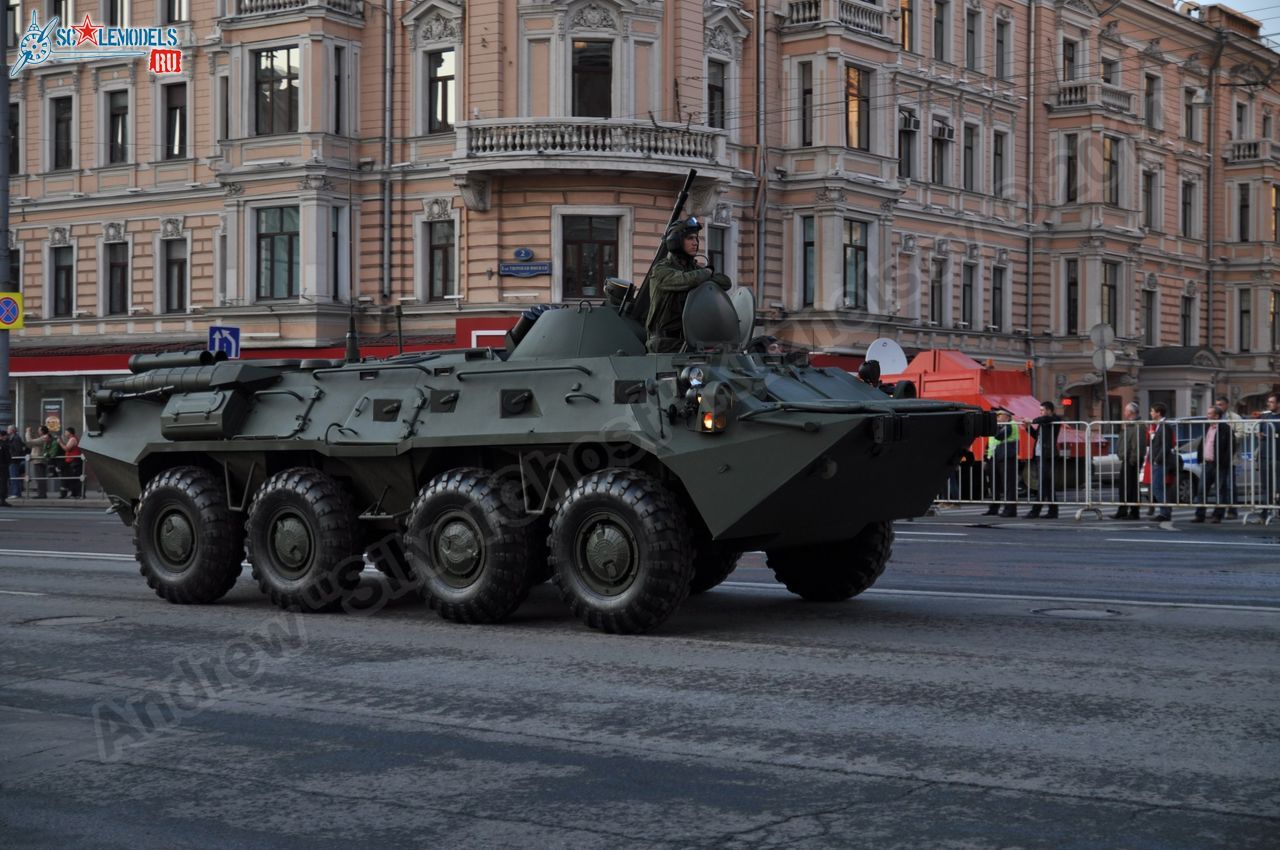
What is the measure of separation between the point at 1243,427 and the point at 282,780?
18123mm

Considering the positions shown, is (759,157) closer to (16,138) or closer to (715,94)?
(715,94)

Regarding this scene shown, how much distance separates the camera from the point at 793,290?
36.8m

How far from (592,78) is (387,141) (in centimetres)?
523

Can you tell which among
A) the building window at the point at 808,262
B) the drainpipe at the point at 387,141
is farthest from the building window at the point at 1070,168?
the drainpipe at the point at 387,141

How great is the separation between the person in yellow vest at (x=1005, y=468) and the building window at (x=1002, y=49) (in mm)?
22179

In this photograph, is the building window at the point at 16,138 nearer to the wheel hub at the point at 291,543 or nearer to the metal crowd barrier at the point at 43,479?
the metal crowd barrier at the point at 43,479

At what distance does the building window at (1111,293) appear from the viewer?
4778 centimetres

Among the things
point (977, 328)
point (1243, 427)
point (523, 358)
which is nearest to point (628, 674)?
point (523, 358)

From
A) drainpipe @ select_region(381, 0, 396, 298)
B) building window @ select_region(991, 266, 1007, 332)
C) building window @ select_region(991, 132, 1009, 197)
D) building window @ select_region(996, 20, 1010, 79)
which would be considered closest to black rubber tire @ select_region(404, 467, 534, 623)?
drainpipe @ select_region(381, 0, 396, 298)

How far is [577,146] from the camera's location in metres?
32.1

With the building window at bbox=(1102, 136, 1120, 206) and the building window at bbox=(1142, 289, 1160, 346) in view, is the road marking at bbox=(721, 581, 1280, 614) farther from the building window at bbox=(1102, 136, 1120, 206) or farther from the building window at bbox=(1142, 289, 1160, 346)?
the building window at bbox=(1142, 289, 1160, 346)

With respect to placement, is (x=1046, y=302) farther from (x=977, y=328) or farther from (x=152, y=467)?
(x=152, y=467)

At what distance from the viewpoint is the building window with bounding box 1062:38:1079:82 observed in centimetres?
4684

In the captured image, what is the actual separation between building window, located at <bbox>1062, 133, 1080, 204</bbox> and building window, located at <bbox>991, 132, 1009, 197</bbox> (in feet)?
9.41
